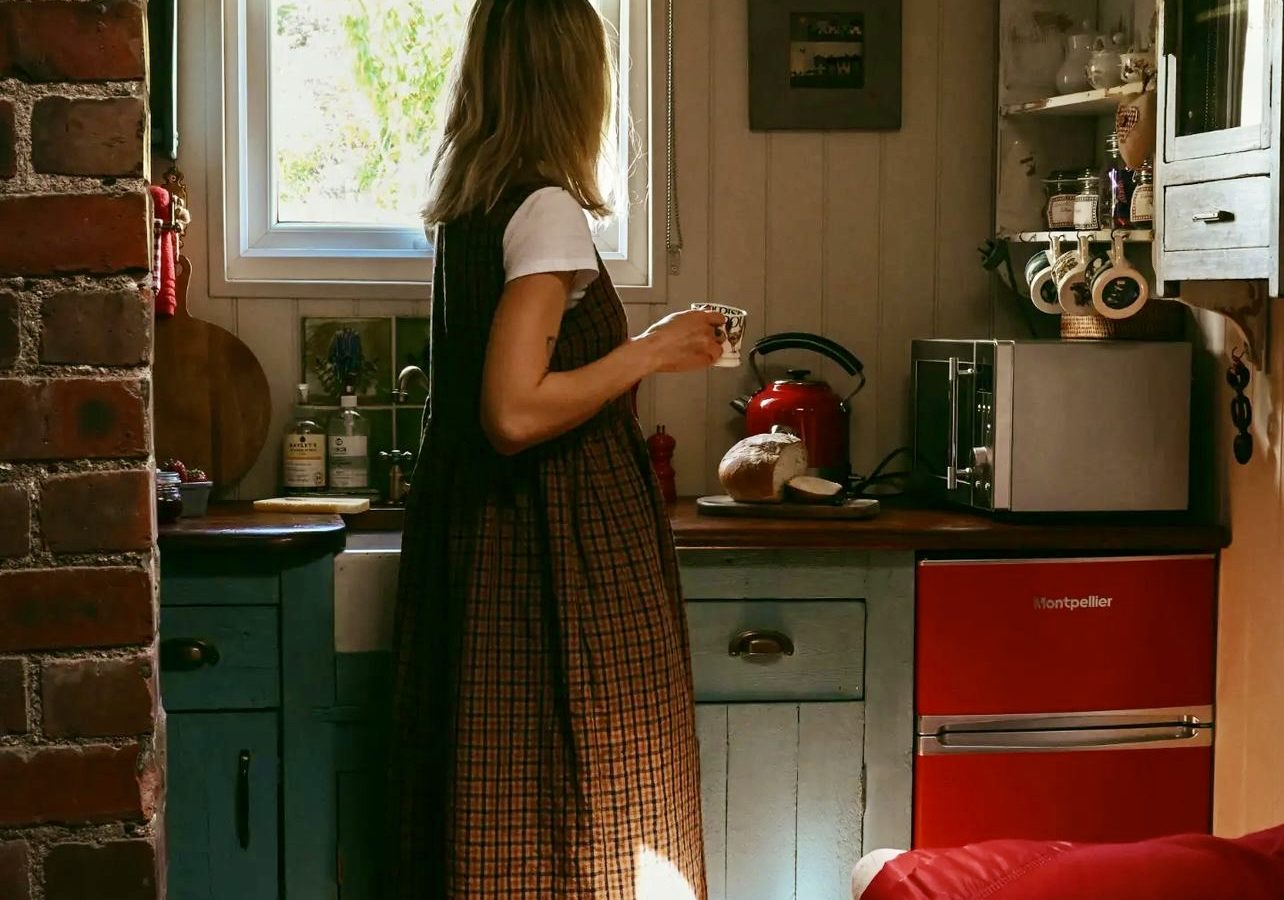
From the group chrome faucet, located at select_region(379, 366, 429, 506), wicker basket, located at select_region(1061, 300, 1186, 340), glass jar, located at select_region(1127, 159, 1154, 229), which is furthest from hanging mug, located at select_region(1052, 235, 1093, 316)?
chrome faucet, located at select_region(379, 366, 429, 506)

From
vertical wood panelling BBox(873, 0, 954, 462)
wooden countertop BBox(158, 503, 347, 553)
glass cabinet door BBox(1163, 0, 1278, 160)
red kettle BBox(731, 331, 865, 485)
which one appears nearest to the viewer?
glass cabinet door BBox(1163, 0, 1278, 160)

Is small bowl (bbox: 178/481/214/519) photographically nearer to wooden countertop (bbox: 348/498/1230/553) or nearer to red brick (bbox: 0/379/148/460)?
wooden countertop (bbox: 348/498/1230/553)

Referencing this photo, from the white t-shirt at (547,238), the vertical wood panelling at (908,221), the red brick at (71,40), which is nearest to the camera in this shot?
the red brick at (71,40)

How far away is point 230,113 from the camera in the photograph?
2969 mm

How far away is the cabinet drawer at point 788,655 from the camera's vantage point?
2.57 m

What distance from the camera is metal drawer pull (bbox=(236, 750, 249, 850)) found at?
8.08 feet

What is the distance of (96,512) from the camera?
125 cm

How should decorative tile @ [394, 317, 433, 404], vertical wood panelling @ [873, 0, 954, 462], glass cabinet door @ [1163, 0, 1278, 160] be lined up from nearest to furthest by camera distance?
glass cabinet door @ [1163, 0, 1278, 160] → decorative tile @ [394, 317, 433, 404] → vertical wood panelling @ [873, 0, 954, 462]

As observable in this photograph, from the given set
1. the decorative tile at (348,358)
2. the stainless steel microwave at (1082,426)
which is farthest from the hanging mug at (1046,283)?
the decorative tile at (348,358)

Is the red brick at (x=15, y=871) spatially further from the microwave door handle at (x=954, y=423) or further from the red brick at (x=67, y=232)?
the microwave door handle at (x=954, y=423)

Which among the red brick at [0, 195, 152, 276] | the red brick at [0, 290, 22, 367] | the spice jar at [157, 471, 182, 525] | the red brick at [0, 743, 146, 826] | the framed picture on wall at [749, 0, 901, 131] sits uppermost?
the framed picture on wall at [749, 0, 901, 131]

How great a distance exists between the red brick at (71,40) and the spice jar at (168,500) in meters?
1.35

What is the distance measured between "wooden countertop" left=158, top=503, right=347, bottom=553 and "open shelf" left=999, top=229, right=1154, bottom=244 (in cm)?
138

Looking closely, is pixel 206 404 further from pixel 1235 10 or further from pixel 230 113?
pixel 1235 10
